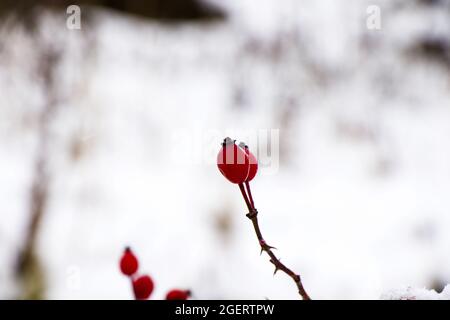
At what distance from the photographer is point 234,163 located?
43cm

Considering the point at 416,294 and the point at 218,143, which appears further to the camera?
the point at 218,143

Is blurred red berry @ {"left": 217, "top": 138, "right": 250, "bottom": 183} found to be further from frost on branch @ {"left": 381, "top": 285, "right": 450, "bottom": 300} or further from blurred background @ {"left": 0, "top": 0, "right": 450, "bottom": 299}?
blurred background @ {"left": 0, "top": 0, "right": 450, "bottom": 299}

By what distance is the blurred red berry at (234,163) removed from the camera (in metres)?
0.43

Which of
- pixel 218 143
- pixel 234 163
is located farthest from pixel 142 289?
pixel 218 143

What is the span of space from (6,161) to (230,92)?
209cm

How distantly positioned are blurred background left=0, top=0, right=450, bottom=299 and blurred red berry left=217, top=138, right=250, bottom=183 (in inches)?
61.2

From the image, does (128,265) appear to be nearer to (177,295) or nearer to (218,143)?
(177,295)

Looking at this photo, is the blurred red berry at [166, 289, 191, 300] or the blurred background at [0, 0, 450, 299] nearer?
the blurred red berry at [166, 289, 191, 300]

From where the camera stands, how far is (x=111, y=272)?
8.16 feet

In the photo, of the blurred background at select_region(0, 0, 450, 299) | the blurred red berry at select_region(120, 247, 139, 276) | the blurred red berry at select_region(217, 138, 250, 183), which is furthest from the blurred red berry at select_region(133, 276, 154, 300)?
the blurred background at select_region(0, 0, 450, 299)

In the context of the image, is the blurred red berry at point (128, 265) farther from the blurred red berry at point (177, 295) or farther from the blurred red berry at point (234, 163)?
the blurred red berry at point (234, 163)

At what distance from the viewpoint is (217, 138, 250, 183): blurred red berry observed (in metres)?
0.43

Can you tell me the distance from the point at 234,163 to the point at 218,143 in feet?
7.86

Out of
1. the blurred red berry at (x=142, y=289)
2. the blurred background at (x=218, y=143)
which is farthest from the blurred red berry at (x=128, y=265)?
the blurred background at (x=218, y=143)
